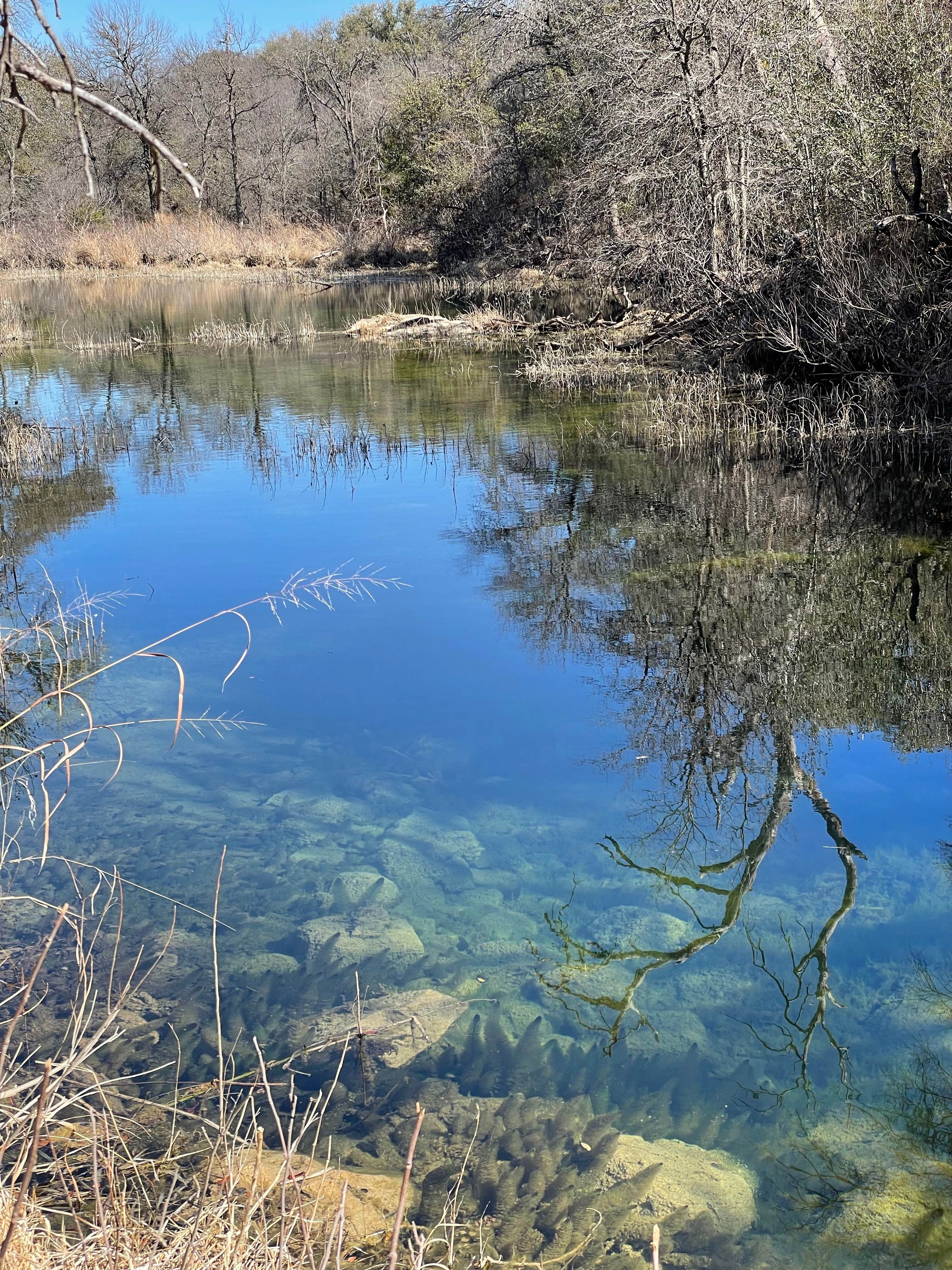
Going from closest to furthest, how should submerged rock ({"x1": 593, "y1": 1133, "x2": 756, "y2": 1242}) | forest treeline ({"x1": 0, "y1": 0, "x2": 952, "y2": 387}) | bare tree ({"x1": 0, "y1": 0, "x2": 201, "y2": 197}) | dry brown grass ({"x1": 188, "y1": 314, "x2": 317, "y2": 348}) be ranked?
bare tree ({"x1": 0, "y1": 0, "x2": 201, "y2": 197}) < submerged rock ({"x1": 593, "y1": 1133, "x2": 756, "y2": 1242}) < forest treeline ({"x1": 0, "y1": 0, "x2": 952, "y2": 387}) < dry brown grass ({"x1": 188, "y1": 314, "x2": 317, "y2": 348})

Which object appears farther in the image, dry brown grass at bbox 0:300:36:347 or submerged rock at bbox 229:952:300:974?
dry brown grass at bbox 0:300:36:347

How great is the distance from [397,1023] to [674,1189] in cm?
109

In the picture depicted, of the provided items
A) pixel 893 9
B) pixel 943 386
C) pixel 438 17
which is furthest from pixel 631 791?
pixel 438 17

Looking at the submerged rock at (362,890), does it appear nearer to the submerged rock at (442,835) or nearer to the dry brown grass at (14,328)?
the submerged rock at (442,835)

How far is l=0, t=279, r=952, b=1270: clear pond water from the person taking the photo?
3.35 meters

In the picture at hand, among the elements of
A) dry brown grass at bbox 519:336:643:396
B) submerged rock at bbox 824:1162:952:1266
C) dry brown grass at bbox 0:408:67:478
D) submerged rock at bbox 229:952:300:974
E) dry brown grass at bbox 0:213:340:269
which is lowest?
submerged rock at bbox 824:1162:952:1266

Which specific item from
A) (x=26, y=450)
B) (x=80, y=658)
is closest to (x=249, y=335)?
(x=26, y=450)

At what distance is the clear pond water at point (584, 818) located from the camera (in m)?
3.35

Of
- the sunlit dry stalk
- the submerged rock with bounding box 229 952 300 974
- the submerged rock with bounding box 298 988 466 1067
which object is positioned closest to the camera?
the submerged rock with bounding box 298 988 466 1067

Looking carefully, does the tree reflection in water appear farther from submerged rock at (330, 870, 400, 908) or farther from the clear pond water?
submerged rock at (330, 870, 400, 908)

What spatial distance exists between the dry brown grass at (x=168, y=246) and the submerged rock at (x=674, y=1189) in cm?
3499

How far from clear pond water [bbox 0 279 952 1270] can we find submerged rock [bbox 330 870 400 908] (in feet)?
0.08

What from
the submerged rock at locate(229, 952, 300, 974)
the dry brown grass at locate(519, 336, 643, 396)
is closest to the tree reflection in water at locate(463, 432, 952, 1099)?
the submerged rock at locate(229, 952, 300, 974)

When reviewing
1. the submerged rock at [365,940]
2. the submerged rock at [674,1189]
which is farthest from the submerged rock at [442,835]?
the submerged rock at [674,1189]
